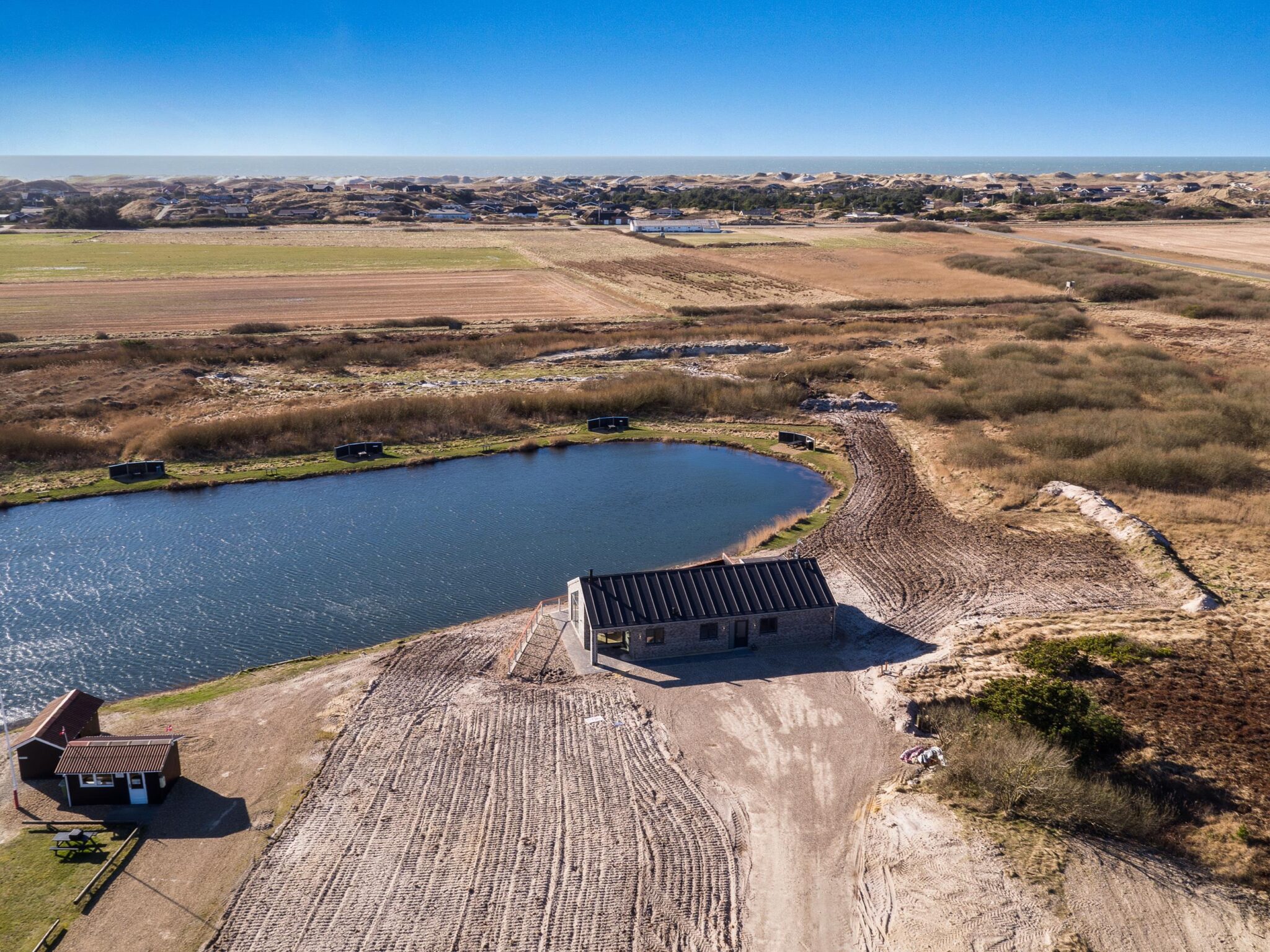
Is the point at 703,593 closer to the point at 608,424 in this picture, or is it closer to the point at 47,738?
Result: the point at 47,738

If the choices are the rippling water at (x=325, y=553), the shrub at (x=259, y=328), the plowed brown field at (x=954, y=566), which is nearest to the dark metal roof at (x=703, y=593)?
the plowed brown field at (x=954, y=566)

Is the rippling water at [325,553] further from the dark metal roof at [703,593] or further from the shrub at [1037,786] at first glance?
the shrub at [1037,786]

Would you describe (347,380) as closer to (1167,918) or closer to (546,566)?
(546,566)

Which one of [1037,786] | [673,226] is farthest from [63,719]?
[673,226]

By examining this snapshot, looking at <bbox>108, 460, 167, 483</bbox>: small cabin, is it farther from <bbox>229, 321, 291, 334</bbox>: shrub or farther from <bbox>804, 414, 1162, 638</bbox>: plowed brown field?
<bbox>804, 414, 1162, 638</bbox>: plowed brown field

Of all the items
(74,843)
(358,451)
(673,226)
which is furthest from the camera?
(673,226)

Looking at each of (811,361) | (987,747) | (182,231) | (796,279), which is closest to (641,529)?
(987,747)

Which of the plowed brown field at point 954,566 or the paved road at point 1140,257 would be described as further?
the paved road at point 1140,257
